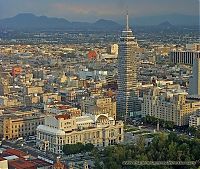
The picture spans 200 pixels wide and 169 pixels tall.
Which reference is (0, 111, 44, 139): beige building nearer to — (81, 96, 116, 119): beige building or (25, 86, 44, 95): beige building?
(81, 96, 116, 119): beige building

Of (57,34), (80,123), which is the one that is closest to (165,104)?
(80,123)

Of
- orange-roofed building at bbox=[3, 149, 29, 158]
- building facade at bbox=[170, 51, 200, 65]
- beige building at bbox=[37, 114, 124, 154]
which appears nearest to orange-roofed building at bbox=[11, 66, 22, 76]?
building facade at bbox=[170, 51, 200, 65]

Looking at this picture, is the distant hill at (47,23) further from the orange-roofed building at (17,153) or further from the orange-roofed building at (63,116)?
the orange-roofed building at (17,153)

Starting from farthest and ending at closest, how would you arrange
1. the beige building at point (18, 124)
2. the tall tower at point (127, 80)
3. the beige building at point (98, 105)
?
the tall tower at point (127, 80), the beige building at point (98, 105), the beige building at point (18, 124)

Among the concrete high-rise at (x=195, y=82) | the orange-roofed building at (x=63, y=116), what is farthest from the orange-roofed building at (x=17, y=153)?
the concrete high-rise at (x=195, y=82)

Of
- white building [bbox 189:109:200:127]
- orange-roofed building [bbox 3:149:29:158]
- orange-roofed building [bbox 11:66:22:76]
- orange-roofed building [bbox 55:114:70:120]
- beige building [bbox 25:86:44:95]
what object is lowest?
orange-roofed building [bbox 3:149:29:158]

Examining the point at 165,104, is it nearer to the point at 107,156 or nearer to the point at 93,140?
the point at 93,140
